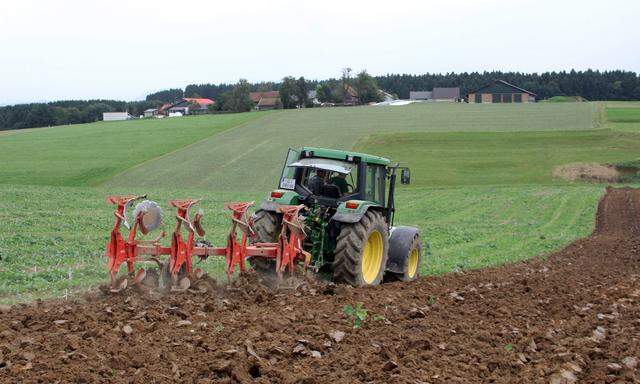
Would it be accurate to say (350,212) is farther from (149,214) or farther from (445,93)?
(445,93)

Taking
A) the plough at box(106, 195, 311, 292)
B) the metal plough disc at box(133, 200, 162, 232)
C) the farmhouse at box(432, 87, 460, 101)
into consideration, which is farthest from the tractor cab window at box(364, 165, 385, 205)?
the farmhouse at box(432, 87, 460, 101)

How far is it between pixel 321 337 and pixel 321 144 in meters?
47.4

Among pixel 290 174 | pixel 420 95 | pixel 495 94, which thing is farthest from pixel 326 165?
pixel 420 95

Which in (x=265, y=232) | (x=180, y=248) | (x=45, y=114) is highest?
(x=45, y=114)

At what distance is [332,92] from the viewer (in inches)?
4705

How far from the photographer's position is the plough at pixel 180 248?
8.63 metres

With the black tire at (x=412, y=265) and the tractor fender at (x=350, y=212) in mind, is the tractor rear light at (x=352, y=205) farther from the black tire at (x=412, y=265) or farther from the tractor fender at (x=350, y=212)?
the black tire at (x=412, y=265)

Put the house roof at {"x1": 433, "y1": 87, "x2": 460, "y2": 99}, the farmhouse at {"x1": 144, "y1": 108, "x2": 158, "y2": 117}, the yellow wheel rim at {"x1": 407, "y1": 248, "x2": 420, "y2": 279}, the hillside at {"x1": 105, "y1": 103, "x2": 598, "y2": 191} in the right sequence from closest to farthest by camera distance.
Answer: the yellow wheel rim at {"x1": 407, "y1": 248, "x2": 420, "y2": 279} → the hillside at {"x1": 105, "y1": 103, "x2": 598, "y2": 191} → the farmhouse at {"x1": 144, "y1": 108, "x2": 158, "y2": 117} → the house roof at {"x1": 433, "y1": 87, "x2": 460, "y2": 99}

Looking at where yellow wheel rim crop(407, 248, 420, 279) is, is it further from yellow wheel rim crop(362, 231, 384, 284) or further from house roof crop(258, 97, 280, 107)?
house roof crop(258, 97, 280, 107)

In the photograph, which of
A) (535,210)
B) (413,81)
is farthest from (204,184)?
(413,81)

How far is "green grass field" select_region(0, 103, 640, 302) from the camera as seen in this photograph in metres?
16.0

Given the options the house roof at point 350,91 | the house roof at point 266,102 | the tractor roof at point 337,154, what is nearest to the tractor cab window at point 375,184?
the tractor roof at point 337,154

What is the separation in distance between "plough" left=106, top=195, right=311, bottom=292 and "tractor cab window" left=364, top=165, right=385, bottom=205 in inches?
60.7

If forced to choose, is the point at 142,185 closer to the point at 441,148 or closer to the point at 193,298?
the point at 441,148
